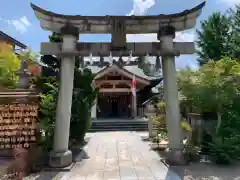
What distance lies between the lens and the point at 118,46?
28.4 ft

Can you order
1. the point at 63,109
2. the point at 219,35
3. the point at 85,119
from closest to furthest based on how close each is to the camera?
the point at 63,109 → the point at 85,119 → the point at 219,35

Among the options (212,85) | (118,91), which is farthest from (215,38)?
(212,85)

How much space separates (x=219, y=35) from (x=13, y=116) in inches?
1042

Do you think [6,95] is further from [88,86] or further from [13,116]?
[88,86]

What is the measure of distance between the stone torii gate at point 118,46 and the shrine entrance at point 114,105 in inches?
792

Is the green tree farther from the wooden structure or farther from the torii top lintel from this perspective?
the torii top lintel

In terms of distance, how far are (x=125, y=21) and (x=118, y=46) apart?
97cm

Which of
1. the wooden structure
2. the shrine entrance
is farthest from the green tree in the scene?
the shrine entrance

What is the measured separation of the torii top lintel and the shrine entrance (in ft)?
65.7

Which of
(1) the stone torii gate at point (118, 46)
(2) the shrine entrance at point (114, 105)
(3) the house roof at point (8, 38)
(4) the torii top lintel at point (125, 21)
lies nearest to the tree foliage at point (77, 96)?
(1) the stone torii gate at point (118, 46)

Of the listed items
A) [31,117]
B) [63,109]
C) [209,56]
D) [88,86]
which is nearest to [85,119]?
[88,86]

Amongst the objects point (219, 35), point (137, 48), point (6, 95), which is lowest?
point (6, 95)

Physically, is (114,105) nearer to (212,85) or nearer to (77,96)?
(77,96)

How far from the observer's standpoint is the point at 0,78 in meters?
11.3
